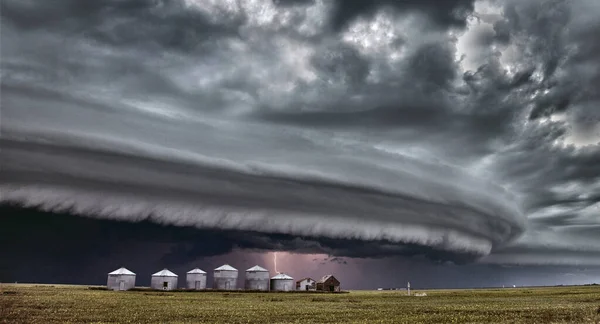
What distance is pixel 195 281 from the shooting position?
155625mm

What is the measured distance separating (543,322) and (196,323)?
97.6ft

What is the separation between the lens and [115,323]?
38.3 m

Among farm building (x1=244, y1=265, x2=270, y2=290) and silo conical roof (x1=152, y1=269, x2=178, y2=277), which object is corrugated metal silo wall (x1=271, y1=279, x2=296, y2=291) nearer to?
farm building (x1=244, y1=265, x2=270, y2=290)

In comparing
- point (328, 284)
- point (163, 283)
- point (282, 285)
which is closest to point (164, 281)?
point (163, 283)

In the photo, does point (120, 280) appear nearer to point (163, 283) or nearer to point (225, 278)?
point (163, 283)

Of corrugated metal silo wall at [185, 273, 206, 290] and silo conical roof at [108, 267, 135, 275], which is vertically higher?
silo conical roof at [108, 267, 135, 275]

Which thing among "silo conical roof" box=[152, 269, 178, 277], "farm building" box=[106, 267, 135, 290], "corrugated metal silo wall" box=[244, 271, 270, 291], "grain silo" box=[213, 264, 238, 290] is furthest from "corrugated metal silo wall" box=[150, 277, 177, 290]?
"corrugated metal silo wall" box=[244, 271, 270, 291]

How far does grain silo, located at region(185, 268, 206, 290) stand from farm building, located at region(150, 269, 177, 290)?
4.58 meters

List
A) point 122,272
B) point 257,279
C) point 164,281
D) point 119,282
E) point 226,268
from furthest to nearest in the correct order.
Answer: point 226,268
point 257,279
point 164,281
point 122,272
point 119,282

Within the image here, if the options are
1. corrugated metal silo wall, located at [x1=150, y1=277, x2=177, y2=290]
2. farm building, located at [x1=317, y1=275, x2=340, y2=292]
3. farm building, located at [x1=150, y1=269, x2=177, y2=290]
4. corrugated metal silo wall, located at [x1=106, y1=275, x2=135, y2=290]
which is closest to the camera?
corrugated metal silo wall, located at [x1=106, y1=275, x2=135, y2=290]

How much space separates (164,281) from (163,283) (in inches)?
28.7

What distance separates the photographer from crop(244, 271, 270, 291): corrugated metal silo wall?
156500 mm

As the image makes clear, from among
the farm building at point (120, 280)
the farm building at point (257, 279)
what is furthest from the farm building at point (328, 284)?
the farm building at point (120, 280)

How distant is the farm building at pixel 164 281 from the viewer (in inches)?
5945
